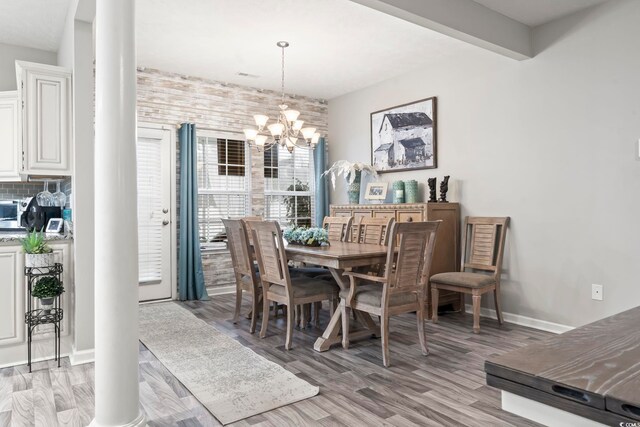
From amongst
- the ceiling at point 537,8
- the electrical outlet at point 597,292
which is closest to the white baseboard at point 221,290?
the electrical outlet at point 597,292

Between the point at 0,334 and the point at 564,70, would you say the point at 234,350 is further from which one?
the point at 564,70

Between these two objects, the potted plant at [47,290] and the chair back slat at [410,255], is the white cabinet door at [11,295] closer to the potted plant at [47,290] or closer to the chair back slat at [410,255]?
the potted plant at [47,290]

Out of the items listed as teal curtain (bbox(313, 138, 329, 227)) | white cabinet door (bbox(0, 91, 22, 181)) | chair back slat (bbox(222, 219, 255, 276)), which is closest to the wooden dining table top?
chair back slat (bbox(222, 219, 255, 276))

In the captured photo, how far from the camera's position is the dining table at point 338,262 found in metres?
3.10

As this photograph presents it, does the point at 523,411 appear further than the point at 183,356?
No

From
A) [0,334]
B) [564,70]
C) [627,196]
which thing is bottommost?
[0,334]

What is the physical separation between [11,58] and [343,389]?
14.8 ft

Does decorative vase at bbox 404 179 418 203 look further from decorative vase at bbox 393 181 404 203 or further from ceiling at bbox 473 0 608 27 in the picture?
ceiling at bbox 473 0 608 27

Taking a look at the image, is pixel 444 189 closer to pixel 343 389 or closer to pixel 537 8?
pixel 537 8

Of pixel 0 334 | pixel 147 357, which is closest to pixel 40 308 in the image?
pixel 0 334

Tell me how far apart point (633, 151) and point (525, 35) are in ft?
4.73

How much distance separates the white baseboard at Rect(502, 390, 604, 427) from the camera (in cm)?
48

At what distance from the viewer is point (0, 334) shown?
2.98 meters

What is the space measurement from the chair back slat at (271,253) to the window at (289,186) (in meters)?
2.57
